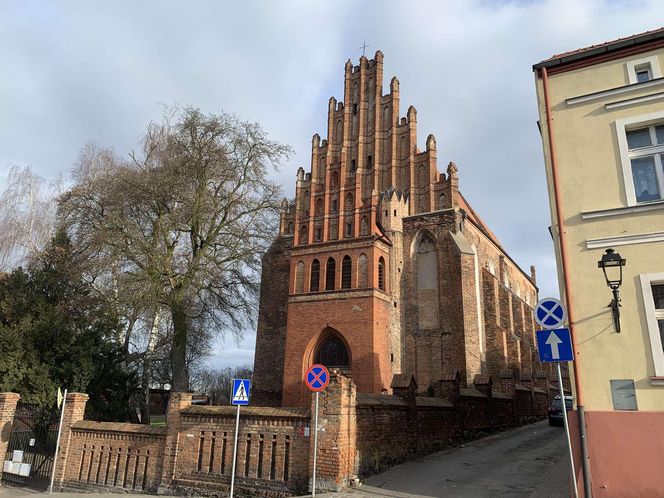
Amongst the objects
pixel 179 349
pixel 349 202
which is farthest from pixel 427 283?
pixel 179 349

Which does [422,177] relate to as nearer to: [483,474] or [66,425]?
[483,474]

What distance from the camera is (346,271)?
22906mm

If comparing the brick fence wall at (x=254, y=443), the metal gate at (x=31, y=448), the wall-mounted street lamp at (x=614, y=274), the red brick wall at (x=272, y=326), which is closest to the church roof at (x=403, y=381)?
the brick fence wall at (x=254, y=443)

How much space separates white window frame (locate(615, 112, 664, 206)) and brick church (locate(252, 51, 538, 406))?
13605 mm

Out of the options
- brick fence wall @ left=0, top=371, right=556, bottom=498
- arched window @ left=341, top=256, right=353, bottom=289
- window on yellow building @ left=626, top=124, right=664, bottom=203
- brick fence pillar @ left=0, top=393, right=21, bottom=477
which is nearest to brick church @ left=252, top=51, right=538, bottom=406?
arched window @ left=341, top=256, right=353, bottom=289

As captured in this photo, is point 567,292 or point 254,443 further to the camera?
point 254,443

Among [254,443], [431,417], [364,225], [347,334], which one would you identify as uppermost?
[364,225]

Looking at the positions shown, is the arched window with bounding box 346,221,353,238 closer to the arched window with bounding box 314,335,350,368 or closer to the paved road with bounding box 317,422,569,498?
the arched window with bounding box 314,335,350,368

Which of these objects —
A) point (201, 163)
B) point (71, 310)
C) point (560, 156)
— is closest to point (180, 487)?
point (71, 310)

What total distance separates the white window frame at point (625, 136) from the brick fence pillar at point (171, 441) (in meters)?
11.1

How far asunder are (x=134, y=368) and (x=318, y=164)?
13775 millimetres

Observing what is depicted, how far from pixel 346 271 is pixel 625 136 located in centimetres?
1474

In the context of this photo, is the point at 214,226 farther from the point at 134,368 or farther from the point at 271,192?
the point at 134,368

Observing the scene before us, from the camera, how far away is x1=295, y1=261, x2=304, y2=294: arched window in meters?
23.7
